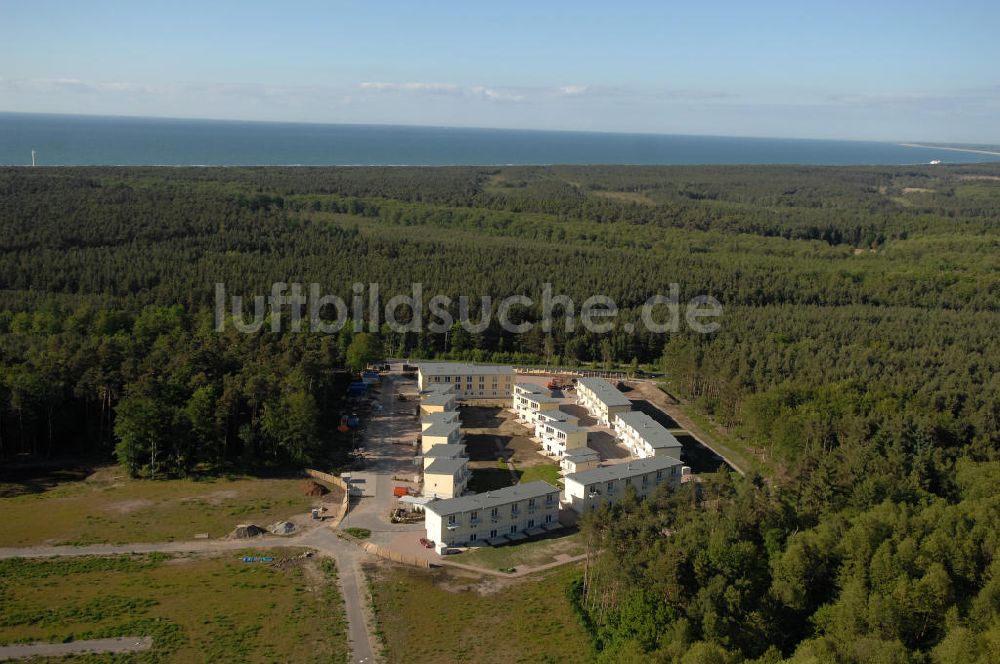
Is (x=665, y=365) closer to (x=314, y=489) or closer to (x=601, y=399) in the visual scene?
(x=601, y=399)

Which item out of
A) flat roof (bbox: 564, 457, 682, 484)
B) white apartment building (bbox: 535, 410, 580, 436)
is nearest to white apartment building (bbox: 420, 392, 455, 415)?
white apartment building (bbox: 535, 410, 580, 436)

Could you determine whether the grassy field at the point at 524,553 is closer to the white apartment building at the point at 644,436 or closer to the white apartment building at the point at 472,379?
the white apartment building at the point at 644,436

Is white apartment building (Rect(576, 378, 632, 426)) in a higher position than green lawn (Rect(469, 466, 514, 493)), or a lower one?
higher

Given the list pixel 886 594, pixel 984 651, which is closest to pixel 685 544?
pixel 886 594

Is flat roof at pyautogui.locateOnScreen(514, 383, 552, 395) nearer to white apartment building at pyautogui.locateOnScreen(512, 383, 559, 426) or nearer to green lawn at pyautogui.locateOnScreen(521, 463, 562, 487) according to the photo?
white apartment building at pyautogui.locateOnScreen(512, 383, 559, 426)

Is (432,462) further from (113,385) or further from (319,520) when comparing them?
(113,385)

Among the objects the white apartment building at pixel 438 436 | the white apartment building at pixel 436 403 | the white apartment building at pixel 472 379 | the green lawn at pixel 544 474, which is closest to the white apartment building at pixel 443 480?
the white apartment building at pixel 438 436

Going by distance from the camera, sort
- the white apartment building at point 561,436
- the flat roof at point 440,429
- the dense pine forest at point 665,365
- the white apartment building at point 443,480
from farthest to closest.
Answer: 1. the white apartment building at point 561,436
2. the flat roof at point 440,429
3. the white apartment building at point 443,480
4. the dense pine forest at point 665,365
